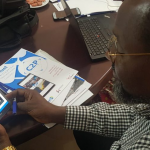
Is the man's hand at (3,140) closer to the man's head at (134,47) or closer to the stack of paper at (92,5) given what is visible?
the man's head at (134,47)

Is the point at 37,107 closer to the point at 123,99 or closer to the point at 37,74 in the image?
the point at 37,74

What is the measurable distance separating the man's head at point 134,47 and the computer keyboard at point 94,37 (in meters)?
0.29

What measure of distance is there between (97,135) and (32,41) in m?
0.54

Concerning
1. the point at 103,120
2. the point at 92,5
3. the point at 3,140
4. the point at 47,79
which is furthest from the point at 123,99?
the point at 92,5

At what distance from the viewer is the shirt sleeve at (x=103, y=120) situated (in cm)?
89

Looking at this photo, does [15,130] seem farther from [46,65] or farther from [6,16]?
[6,16]

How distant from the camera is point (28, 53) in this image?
99cm

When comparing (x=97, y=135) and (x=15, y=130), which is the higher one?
(x=15, y=130)

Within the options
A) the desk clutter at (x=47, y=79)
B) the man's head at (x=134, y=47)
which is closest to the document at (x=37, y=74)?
the desk clutter at (x=47, y=79)

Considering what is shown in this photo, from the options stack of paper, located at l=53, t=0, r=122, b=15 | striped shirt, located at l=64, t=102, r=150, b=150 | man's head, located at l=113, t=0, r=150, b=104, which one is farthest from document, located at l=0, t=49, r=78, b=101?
stack of paper, located at l=53, t=0, r=122, b=15

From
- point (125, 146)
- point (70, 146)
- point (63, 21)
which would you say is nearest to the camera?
point (125, 146)

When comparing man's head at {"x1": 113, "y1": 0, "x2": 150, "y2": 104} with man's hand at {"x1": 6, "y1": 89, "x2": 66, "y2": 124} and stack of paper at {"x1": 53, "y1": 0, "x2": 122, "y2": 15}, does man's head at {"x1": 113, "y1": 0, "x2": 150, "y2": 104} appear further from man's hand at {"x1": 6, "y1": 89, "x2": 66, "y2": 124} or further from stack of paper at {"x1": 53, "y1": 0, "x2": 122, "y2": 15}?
stack of paper at {"x1": 53, "y1": 0, "x2": 122, "y2": 15}

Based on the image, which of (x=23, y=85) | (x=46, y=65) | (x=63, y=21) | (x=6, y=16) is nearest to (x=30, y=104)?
(x=23, y=85)

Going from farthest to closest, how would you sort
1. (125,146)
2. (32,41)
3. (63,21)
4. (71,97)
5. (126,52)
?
(63,21) < (32,41) < (71,97) < (125,146) < (126,52)
